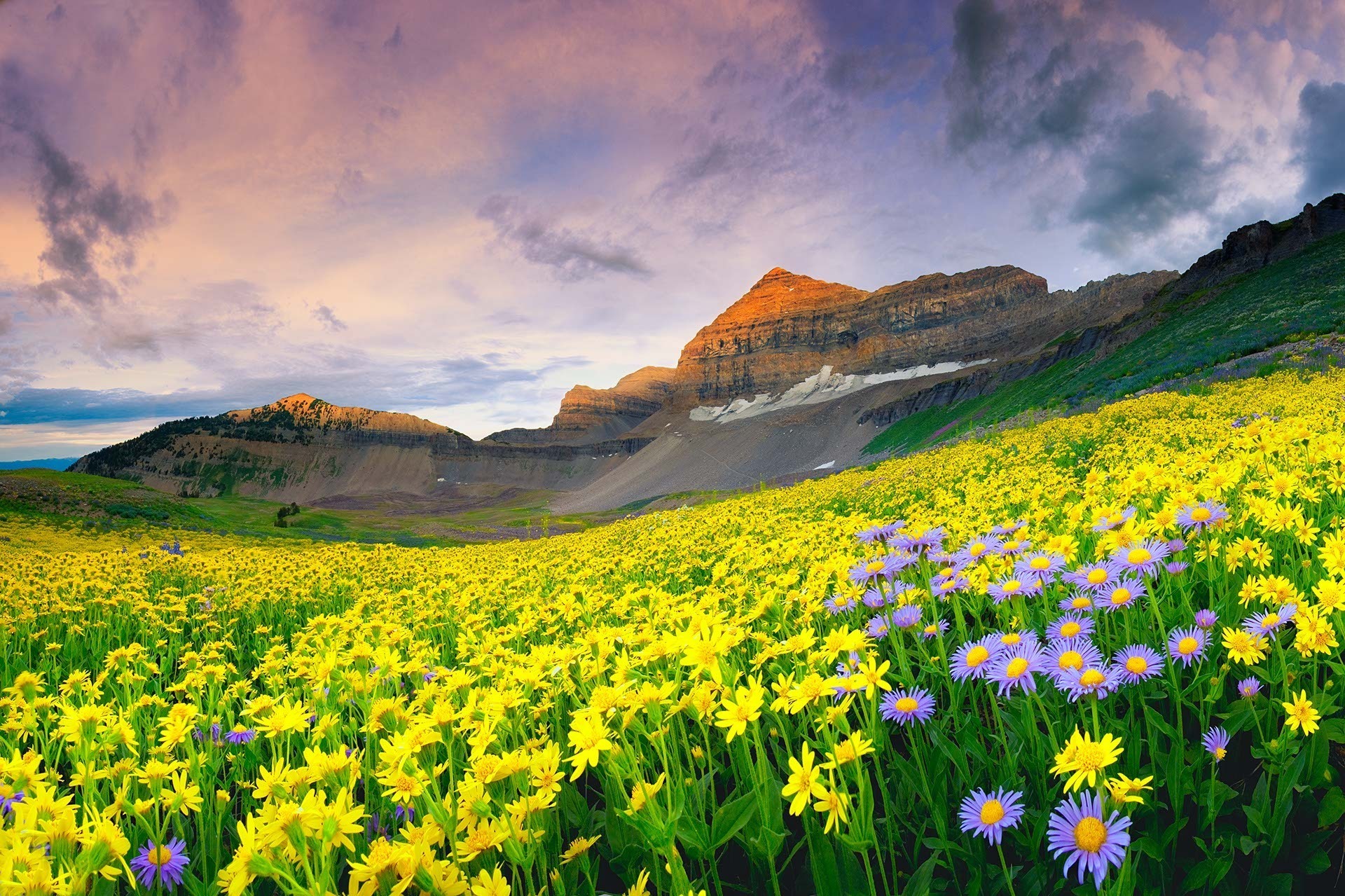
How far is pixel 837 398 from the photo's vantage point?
166250 millimetres

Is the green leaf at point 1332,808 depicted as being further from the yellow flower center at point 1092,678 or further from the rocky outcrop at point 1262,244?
the rocky outcrop at point 1262,244

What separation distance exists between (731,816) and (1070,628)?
1483mm

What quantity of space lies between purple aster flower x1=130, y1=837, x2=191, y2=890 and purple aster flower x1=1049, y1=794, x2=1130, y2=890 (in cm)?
286

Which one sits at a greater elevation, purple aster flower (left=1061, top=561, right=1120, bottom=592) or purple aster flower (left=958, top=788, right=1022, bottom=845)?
purple aster flower (left=1061, top=561, right=1120, bottom=592)

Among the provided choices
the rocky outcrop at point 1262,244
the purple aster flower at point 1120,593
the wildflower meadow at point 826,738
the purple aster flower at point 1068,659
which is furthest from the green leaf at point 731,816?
the rocky outcrop at point 1262,244

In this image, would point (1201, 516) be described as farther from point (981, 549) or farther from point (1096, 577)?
point (981, 549)

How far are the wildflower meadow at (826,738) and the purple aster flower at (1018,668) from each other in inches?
0.4

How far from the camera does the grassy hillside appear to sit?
29.7m

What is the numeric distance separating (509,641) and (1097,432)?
1372 cm

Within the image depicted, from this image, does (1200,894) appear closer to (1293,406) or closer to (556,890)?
(556,890)

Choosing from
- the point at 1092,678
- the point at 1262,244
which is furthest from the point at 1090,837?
the point at 1262,244

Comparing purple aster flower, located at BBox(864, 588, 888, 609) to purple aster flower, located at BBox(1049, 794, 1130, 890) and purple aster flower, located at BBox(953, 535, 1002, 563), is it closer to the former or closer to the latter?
purple aster flower, located at BBox(953, 535, 1002, 563)

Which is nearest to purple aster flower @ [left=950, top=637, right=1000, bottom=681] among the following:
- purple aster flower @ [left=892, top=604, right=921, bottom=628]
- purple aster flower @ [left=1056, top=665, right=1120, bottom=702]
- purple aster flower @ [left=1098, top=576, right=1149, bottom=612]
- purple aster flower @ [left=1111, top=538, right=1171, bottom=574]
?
purple aster flower @ [left=1056, top=665, right=1120, bottom=702]

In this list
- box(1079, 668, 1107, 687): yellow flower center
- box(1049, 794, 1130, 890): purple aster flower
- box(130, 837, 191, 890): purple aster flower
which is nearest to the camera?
box(1049, 794, 1130, 890): purple aster flower
